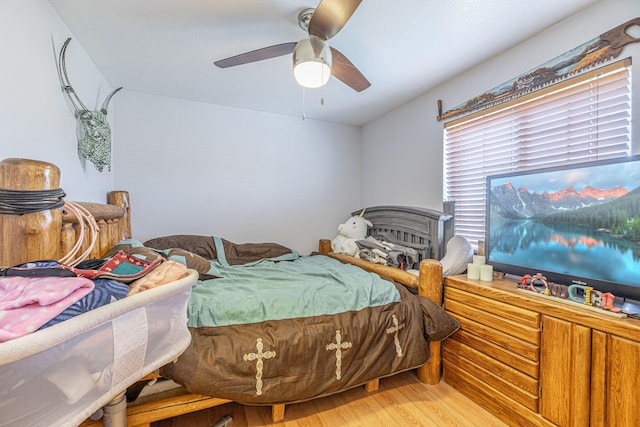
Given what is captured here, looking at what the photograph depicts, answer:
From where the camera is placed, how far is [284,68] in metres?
2.14

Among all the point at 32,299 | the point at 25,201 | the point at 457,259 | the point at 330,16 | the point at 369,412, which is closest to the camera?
the point at 32,299

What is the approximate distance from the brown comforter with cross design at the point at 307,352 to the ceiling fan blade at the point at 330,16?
59.9 inches

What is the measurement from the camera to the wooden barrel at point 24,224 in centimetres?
81

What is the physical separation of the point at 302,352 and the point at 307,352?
28mm

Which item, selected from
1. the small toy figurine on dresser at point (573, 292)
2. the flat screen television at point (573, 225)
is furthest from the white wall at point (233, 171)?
the small toy figurine on dresser at point (573, 292)

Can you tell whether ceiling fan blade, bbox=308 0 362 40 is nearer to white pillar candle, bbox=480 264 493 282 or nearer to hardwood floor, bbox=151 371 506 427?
white pillar candle, bbox=480 264 493 282

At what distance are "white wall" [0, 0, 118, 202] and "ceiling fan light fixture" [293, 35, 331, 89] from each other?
1245mm

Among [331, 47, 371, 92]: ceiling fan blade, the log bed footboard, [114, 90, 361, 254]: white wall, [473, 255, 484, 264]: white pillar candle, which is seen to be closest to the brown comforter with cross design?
the log bed footboard

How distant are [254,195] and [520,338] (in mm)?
2641

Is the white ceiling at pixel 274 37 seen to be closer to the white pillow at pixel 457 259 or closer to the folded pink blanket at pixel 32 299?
the white pillow at pixel 457 259

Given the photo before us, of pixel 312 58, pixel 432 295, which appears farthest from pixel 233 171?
pixel 432 295

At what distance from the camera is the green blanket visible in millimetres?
1388

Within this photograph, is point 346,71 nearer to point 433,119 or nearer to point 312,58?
point 312,58

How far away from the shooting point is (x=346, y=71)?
168 cm
